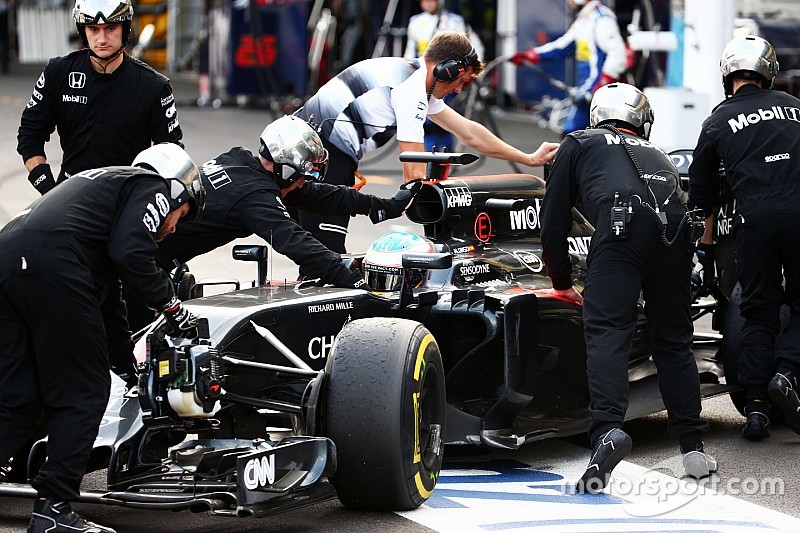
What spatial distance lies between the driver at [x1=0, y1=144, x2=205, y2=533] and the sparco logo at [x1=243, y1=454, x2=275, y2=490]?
560mm

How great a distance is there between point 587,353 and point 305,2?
1562 cm

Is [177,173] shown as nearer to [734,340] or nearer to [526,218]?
[526,218]

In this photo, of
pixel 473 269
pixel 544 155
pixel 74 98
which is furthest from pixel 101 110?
pixel 544 155

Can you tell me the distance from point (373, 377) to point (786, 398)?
2493 millimetres

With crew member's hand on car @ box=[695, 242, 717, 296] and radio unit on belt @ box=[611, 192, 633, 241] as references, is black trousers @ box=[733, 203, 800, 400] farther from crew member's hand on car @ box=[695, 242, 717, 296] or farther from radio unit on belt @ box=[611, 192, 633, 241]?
A: radio unit on belt @ box=[611, 192, 633, 241]

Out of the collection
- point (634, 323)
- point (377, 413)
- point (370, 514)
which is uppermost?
point (634, 323)

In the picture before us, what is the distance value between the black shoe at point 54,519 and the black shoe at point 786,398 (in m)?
3.46

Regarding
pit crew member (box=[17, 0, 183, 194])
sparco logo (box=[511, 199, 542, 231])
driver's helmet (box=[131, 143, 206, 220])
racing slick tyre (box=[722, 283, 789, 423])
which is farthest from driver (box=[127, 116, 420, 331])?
racing slick tyre (box=[722, 283, 789, 423])

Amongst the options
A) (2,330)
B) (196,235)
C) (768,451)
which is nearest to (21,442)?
(2,330)

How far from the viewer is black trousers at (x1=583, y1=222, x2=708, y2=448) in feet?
20.8

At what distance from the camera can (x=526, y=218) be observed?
743cm

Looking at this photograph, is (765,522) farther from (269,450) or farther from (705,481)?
(269,450)

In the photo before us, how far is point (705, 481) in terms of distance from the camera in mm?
6492

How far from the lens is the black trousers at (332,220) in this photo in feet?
26.1
